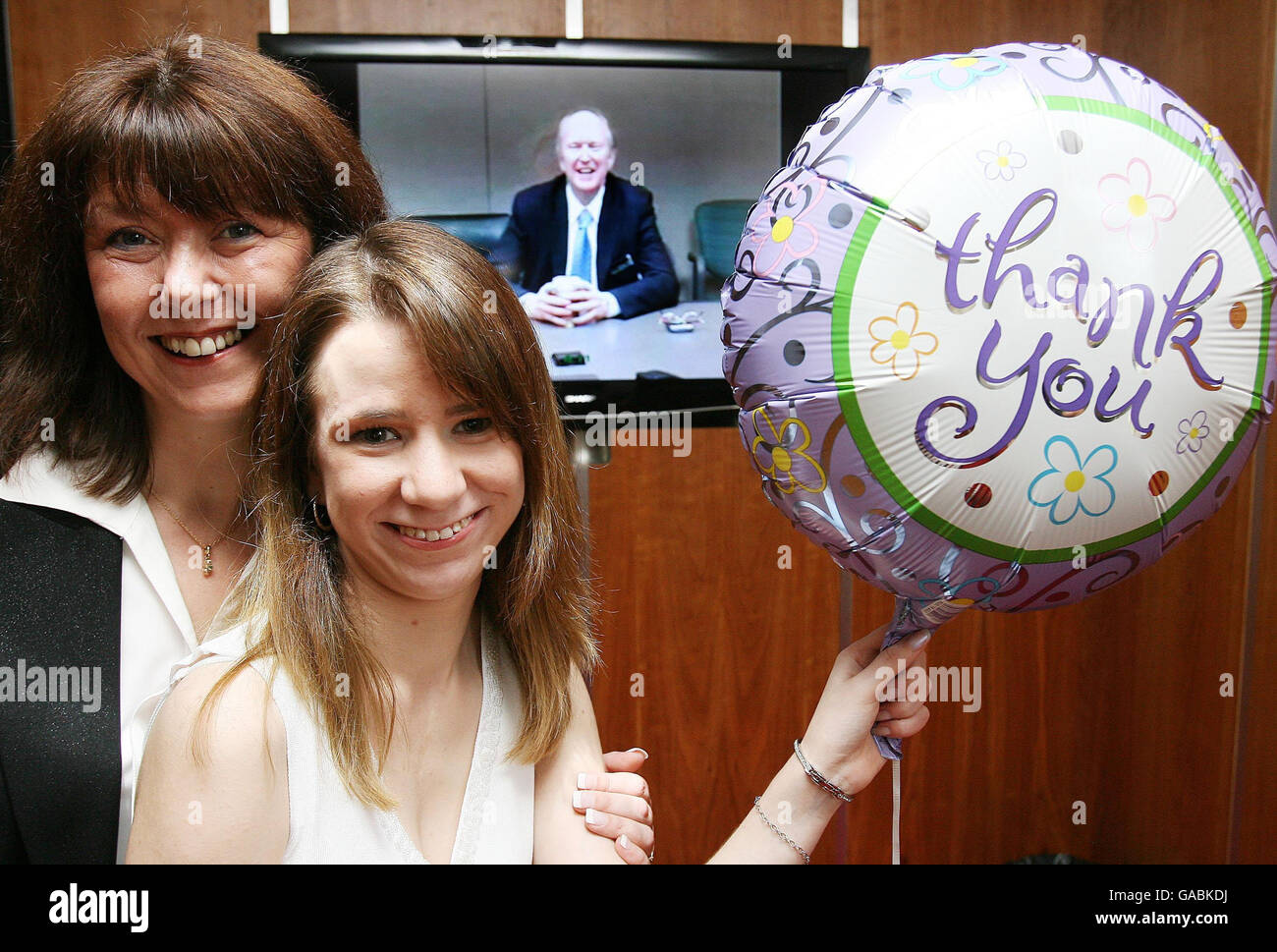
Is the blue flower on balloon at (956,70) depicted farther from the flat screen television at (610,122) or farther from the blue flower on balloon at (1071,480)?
the flat screen television at (610,122)

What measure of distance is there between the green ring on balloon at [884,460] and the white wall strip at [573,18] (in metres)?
2.07

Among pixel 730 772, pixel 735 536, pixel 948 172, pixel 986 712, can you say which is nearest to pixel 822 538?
pixel 948 172

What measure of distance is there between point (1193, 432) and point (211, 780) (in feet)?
3.30

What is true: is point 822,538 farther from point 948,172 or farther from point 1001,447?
point 948,172

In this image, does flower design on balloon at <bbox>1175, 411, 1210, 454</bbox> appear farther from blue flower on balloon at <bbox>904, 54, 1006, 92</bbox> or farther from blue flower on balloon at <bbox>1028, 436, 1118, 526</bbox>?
blue flower on balloon at <bbox>904, 54, 1006, 92</bbox>

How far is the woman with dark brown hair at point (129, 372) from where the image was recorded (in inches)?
45.0

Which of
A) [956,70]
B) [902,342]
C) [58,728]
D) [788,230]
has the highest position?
[956,70]

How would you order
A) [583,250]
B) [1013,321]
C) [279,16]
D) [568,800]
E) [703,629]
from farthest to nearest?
[703,629]
[583,250]
[279,16]
[568,800]
[1013,321]

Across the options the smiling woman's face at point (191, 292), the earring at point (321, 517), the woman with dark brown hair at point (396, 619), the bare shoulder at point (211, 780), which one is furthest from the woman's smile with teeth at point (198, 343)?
the bare shoulder at point (211, 780)

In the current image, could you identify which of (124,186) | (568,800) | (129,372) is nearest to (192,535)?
(129,372)

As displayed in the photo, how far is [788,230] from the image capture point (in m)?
1.01

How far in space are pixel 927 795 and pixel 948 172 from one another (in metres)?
2.54

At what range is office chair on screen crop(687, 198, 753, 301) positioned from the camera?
2.87 meters

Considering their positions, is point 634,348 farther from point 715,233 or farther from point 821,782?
point 821,782
